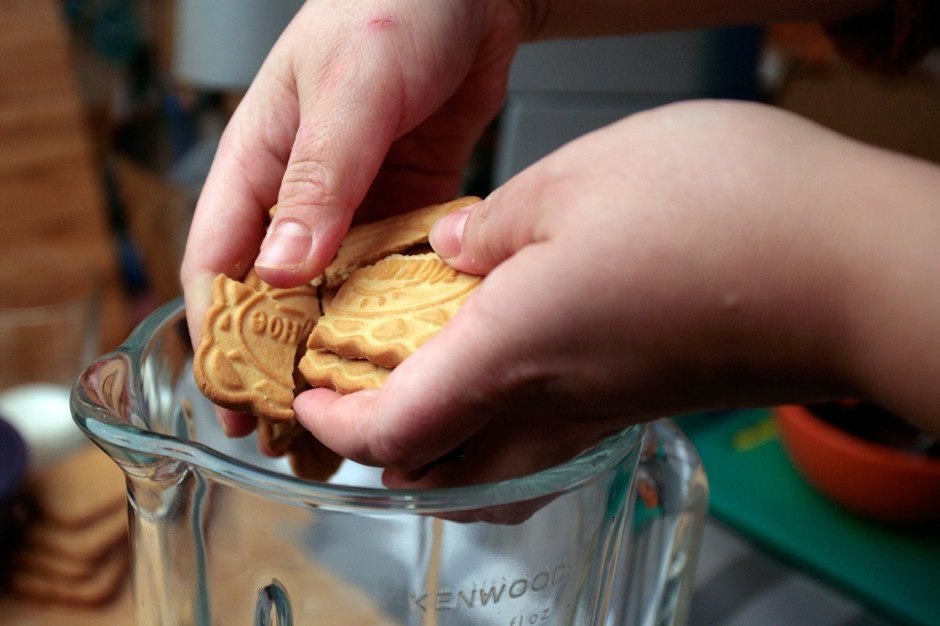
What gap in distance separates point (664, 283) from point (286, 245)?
0.19m

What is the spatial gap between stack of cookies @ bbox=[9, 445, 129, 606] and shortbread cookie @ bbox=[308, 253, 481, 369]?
0.40m

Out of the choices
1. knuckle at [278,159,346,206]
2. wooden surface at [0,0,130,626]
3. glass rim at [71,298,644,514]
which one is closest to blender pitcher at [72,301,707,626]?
glass rim at [71,298,644,514]

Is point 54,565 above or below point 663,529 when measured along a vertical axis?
below

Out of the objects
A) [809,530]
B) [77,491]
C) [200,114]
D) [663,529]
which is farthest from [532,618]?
[200,114]

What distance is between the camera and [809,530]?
2.37ft

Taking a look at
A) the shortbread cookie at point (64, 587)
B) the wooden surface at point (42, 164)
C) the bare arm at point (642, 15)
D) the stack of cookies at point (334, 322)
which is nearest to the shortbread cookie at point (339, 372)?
the stack of cookies at point (334, 322)

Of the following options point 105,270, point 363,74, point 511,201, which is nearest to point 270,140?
point 363,74

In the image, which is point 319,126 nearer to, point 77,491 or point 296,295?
point 296,295

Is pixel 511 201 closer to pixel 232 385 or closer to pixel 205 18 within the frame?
pixel 232 385

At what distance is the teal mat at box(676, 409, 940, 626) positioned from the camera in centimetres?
66

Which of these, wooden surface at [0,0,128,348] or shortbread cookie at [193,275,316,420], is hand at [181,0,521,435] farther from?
wooden surface at [0,0,128,348]

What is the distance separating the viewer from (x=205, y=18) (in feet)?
2.15

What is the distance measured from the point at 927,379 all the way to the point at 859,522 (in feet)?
1.64

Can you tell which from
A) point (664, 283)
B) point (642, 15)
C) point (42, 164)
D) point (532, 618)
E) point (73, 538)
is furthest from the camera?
point (42, 164)
